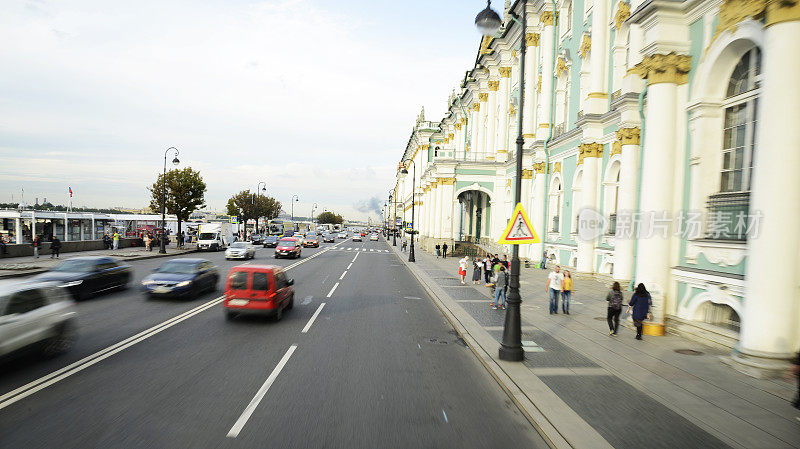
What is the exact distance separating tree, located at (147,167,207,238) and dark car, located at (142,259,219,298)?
108 ft

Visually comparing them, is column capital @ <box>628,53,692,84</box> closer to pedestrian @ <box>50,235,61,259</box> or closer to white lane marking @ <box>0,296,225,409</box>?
white lane marking @ <box>0,296,225,409</box>

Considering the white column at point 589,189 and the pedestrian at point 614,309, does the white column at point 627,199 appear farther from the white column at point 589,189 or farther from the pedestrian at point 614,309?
the pedestrian at point 614,309

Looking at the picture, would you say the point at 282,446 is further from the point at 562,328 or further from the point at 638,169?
the point at 638,169

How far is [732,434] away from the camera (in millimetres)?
5707

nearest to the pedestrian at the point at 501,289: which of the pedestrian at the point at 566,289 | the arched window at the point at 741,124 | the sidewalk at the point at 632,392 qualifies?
the pedestrian at the point at 566,289

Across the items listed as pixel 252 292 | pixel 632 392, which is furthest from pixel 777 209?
pixel 252 292

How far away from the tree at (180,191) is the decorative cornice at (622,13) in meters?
42.3

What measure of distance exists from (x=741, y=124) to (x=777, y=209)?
3349mm

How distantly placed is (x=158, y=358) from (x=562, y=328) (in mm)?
10089

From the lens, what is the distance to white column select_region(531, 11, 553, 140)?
89.8ft

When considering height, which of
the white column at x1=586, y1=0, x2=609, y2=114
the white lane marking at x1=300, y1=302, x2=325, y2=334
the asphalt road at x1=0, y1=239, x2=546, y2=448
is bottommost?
the white lane marking at x1=300, y1=302, x2=325, y2=334

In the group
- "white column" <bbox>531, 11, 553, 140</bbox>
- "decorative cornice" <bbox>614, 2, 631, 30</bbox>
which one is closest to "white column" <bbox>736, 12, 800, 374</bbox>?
"decorative cornice" <bbox>614, 2, 631, 30</bbox>

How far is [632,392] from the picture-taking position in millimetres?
7160

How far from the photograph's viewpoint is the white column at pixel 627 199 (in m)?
15.9
